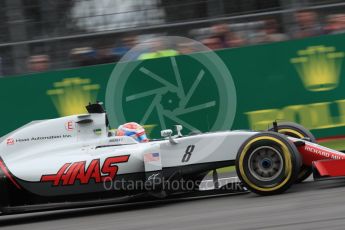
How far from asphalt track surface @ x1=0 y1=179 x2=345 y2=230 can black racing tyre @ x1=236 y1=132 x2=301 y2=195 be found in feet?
0.44

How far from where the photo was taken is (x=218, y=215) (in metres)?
6.34

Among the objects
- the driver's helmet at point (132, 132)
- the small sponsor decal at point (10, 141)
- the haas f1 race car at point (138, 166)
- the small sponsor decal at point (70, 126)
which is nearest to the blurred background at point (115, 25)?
the driver's helmet at point (132, 132)

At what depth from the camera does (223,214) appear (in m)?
6.36

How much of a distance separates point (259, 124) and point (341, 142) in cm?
124

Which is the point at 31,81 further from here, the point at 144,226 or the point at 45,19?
the point at 144,226

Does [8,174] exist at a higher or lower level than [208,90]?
lower

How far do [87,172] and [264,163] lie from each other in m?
1.88

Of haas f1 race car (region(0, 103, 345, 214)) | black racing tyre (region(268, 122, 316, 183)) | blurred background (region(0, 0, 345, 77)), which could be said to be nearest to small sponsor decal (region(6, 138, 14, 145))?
haas f1 race car (region(0, 103, 345, 214))

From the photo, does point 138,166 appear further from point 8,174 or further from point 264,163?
point 8,174

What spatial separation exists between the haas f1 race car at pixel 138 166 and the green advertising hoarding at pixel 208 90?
270 cm

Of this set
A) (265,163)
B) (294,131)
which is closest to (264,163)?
(265,163)

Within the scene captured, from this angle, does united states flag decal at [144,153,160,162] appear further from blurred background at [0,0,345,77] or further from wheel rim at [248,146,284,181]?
blurred background at [0,0,345,77]

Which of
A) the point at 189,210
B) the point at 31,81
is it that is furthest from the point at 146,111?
the point at 189,210

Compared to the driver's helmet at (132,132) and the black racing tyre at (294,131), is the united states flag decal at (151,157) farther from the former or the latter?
the black racing tyre at (294,131)
